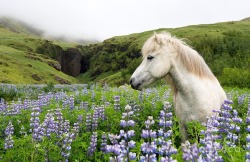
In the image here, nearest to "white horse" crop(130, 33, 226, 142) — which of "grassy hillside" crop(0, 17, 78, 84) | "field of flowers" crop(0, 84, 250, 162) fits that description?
"field of flowers" crop(0, 84, 250, 162)

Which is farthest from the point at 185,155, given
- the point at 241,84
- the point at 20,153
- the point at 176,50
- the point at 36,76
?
the point at 36,76

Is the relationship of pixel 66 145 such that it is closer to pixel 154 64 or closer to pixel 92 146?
pixel 92 146

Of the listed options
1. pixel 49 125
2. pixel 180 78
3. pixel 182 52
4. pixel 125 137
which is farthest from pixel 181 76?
pixel 125 137

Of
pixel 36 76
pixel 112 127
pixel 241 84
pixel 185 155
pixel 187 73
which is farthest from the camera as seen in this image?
pixel 36 76

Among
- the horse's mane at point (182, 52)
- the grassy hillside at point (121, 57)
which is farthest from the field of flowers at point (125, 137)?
the grassy hillside at point (121, 57)

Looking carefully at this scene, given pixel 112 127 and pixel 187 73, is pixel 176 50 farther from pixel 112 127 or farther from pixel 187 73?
pixel 112 127

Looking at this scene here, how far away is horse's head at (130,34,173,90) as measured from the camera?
6.42 m

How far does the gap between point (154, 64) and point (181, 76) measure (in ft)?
1.82

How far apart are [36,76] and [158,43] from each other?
9642 cm

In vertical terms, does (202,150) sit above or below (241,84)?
above

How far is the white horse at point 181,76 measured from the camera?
6203 mm

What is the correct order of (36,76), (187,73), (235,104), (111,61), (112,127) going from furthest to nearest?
1. (111,61)
2. (36,76)
3. (235,104)
4. (112,127)
5. (187,73)

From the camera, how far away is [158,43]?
658 centimetres

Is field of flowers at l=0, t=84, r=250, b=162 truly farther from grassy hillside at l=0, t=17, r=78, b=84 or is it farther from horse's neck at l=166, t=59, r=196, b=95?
grassy hillside at l=0, t=17, r=78, b=84
